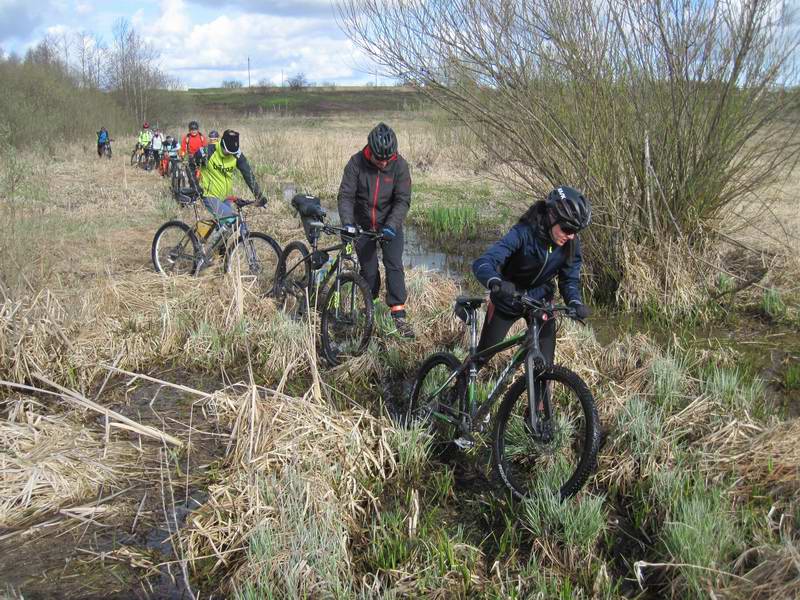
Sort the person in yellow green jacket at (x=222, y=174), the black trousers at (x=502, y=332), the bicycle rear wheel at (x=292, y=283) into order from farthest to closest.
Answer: the person in yellow green jacket at (x=222, y=174)
the bicycle rear wheel at (x=292, y=283)
the black trousers at (x=502, y=332)

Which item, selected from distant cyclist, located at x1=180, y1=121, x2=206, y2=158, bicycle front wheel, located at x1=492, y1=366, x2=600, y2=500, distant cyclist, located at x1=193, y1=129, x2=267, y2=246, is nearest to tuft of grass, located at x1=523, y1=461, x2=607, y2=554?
bicycle front wheel, located at x1=492, y1=366, x2=600, y2=500

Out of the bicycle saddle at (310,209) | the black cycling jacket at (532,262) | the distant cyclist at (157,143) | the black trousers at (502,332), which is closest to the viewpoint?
the black cycling jacket at (532,262)

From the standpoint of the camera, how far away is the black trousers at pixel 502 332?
4.16 metres

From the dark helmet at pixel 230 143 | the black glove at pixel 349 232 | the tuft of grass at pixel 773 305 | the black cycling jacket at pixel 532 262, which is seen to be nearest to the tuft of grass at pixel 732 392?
the black cycling jacket at pixel 532 262

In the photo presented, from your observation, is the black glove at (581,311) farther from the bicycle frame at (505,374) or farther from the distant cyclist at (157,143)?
the distant cyclist at (157,143)

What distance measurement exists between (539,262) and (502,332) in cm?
51

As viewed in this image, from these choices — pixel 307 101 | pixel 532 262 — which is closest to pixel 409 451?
pixel 532 262

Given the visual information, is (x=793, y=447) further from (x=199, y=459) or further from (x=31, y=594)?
(x=31, y=594)

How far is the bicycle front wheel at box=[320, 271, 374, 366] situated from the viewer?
234 inches

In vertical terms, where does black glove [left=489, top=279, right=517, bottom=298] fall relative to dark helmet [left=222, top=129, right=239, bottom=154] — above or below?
below

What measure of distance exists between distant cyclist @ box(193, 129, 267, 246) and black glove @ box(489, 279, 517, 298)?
4.88 m

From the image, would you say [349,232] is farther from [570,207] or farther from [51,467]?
[51,467]

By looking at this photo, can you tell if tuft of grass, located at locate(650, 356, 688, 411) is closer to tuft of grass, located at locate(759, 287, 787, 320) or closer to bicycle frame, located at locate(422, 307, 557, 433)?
bicycle frame, located at locate(422, 307, 557, 433)

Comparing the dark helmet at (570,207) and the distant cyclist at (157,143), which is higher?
the distant cyclist at (157,143)
